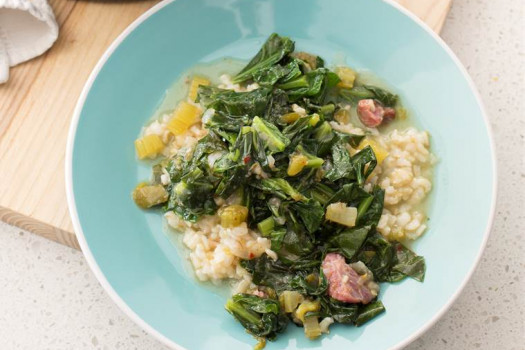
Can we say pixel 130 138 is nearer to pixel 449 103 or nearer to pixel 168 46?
pixel 168 46

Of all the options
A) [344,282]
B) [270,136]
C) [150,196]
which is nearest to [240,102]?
[270,136]

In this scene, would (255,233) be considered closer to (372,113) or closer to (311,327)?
(311,327)

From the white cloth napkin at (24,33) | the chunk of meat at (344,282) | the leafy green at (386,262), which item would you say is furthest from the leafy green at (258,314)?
the white cloth napkin at (24,33)

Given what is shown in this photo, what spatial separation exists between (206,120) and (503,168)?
1.96 m

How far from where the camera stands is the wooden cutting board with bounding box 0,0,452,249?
402 centimetres

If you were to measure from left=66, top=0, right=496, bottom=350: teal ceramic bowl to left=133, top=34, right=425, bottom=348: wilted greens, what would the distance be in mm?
123

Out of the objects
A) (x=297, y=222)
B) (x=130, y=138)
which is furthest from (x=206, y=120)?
(x=297, y=222)

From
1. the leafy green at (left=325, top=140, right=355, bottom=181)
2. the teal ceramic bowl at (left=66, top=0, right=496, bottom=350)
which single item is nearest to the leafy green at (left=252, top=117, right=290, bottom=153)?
the leafy green at (left=325, top=140, right=355, bottom=181)

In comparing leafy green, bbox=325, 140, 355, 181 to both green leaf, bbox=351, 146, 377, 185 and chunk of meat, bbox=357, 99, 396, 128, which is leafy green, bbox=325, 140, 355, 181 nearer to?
green leaf, bbox=351, 146, 377, 185

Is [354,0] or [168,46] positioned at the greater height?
[354,0]

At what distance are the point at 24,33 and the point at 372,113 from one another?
2264mm

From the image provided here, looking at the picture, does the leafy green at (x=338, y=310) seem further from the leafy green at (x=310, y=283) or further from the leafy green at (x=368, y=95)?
the leafy green at (x=368, y=95)

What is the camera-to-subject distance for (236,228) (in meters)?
3.64

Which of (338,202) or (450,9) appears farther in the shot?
(450,9)
